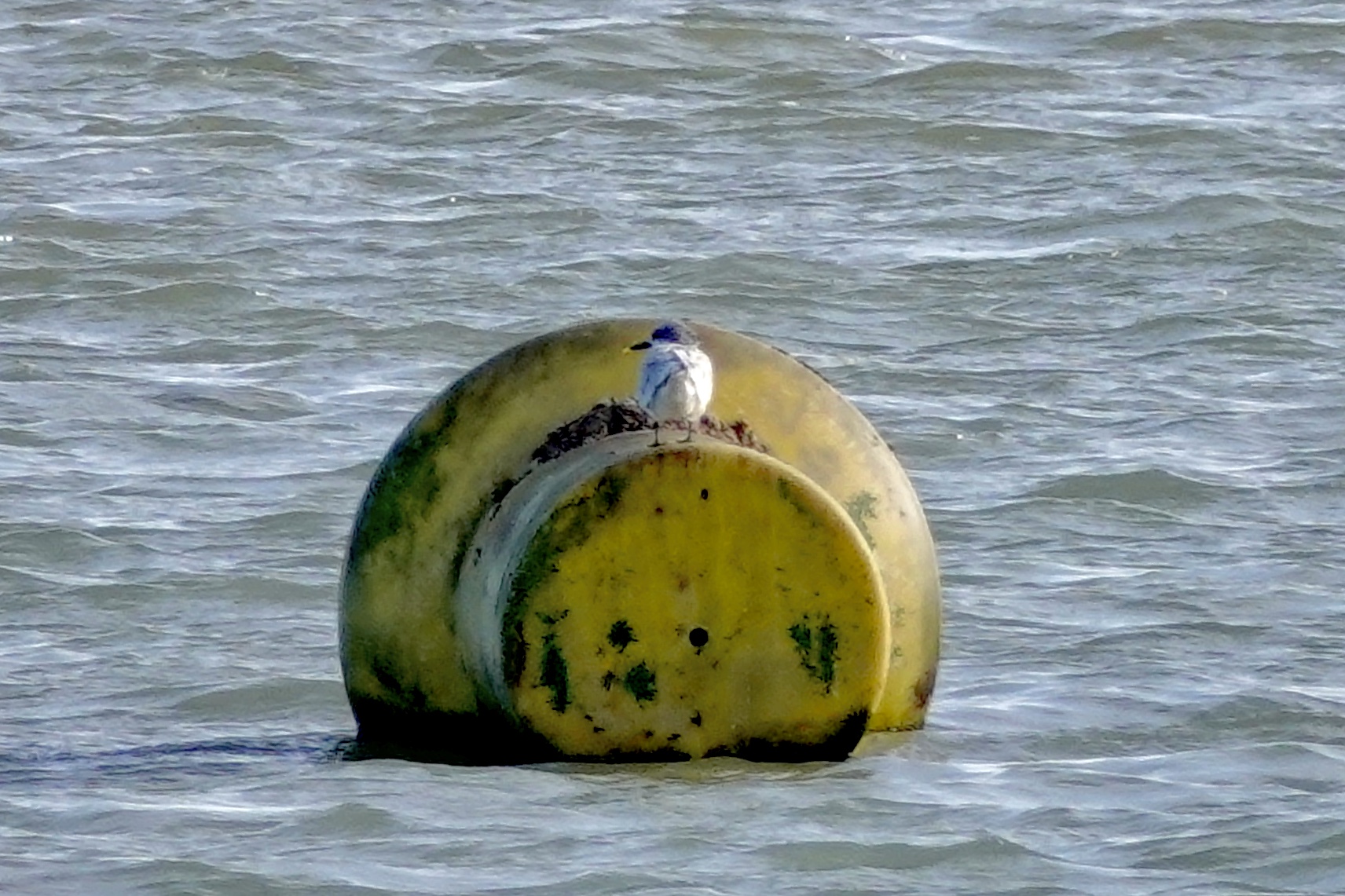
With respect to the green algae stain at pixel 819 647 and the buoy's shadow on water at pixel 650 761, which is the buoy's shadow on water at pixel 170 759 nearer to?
the buoy's shadow on water at pixel 650 761

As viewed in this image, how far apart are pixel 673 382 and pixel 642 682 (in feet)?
1.83

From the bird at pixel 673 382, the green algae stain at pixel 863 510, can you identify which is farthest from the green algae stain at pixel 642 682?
the green algae stain at pixel 863 510

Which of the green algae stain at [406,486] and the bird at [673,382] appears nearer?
the bird at [673,382]

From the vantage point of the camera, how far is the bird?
6051mm

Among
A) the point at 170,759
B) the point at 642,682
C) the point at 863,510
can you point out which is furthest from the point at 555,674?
the point at 170,759

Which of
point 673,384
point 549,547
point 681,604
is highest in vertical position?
point 673,384

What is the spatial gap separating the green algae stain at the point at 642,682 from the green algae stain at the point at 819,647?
27 centimetres

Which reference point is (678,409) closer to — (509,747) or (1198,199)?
(509,747)

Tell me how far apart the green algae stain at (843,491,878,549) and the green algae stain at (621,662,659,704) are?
564 mm

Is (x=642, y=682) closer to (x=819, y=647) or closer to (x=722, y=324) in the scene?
(x=819, y=647)

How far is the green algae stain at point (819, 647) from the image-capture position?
597 cm

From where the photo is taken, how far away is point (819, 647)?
5988mm

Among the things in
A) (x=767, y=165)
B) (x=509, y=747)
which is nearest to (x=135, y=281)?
(x=767, y=165)

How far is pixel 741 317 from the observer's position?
11109mm
